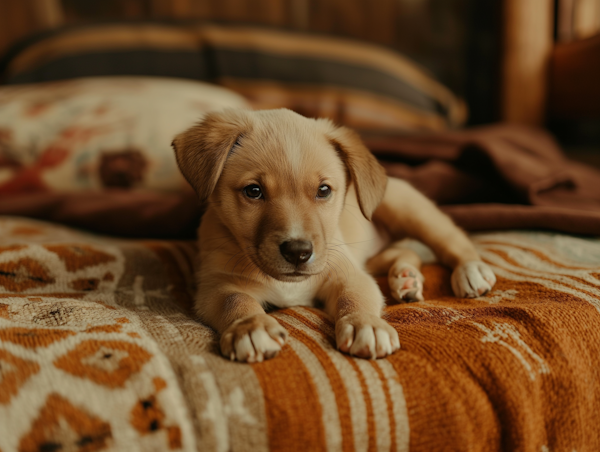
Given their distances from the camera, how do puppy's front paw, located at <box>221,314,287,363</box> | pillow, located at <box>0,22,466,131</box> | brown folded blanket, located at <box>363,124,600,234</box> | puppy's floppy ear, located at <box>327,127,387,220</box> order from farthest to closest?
pillow, located at <box>0,22,466,131</box>, brown folded blanket, located at <box>363,124,600,234</box>, puppy's floppy ear, located at <box>327,127,387,220</box>, puppy's front paw, located at <box>221,314,287,363</box>

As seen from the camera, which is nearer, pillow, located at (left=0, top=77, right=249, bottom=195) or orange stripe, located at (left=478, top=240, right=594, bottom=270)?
orange stripe, located at (left=478, top=240, right=594, bottom=270)

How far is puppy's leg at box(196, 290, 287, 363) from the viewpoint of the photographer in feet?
3.36

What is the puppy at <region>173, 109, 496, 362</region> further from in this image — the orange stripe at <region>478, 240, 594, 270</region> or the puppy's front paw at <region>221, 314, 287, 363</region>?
the orange stripe at <region>478, 240, 594, 270</region>

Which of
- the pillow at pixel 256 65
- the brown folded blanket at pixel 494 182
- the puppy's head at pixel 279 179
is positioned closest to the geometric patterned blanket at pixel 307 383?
the puppy's head at pixel 279 179

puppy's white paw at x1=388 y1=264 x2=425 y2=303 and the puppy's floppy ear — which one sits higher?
the puppy's floppy ear

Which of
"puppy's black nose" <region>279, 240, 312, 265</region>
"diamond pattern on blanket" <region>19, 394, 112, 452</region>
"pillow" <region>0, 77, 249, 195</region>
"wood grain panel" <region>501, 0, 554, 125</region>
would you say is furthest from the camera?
"wood grain panel" <region>501, 0, 554, 125</region>

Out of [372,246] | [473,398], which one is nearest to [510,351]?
[473,398]

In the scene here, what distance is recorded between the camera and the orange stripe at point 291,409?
2.85 ft

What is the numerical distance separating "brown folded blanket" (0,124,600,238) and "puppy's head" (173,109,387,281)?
602mm

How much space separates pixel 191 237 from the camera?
2.20 m

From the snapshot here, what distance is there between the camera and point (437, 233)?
1.80 meters

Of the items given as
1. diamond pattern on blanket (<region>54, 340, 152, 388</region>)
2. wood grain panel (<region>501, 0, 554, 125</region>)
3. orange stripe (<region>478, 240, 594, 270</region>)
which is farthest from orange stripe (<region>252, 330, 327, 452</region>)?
wood grain panel (<region>501, 0, 554, 125</region>)

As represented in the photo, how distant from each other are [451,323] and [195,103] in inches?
82.9

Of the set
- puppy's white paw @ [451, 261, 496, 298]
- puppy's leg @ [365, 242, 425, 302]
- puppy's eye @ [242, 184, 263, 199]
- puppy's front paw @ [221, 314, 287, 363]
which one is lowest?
puppy's leg @ [365, 242, 425, 302]
